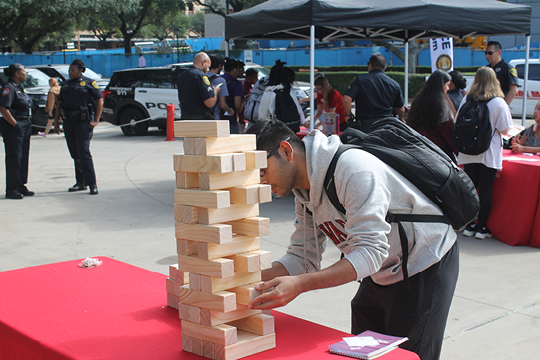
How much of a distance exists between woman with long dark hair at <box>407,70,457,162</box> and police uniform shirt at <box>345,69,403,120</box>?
1153 mm

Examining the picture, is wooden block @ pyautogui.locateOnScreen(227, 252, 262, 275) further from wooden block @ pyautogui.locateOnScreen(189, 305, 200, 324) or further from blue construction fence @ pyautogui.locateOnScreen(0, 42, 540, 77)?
blue construction fence @ pyautogui.locateOnScreen(0, 42, 540, 77)

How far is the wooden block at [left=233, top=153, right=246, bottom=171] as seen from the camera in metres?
1.71

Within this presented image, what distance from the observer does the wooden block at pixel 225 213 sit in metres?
1.70

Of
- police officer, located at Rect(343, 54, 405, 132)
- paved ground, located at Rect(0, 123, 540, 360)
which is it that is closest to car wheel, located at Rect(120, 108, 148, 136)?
paved ground, located at Rect(0, 123, 540, 360)

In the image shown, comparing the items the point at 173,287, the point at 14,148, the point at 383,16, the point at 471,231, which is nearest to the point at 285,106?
the point at 383,16

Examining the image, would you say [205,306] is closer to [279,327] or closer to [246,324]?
[246,324]

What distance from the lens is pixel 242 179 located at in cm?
177

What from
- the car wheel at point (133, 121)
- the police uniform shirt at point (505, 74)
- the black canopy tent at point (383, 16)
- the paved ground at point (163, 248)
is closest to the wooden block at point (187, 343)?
the paved ground at point (163, 248)

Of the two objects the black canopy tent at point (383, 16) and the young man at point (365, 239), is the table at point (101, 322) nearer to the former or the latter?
the young man at point (365, 239)

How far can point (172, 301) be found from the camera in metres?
2.25

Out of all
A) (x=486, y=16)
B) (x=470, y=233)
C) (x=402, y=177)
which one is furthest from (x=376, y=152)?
(x=486, y=16)

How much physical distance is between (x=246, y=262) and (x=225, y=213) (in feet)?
0.57

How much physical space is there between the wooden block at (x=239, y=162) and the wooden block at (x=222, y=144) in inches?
1.9

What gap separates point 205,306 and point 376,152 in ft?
2.77
